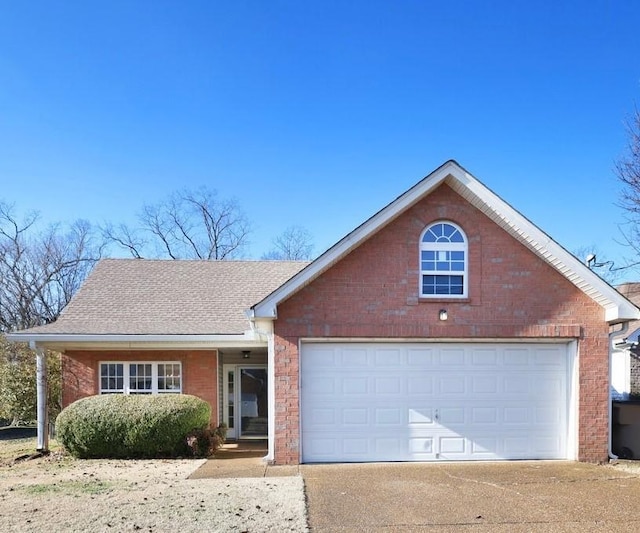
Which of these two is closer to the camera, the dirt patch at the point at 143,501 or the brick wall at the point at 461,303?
the dirt patch at the point at 143,501

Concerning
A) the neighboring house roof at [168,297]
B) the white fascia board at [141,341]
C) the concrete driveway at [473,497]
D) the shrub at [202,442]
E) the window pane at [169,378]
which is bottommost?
the shrub at [202,442]

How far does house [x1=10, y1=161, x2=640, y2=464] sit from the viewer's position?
34.3ft

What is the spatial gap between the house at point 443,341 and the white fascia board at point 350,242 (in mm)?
28

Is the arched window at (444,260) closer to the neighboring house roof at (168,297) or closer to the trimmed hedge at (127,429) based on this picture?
the neighboring house roof at (168,297)

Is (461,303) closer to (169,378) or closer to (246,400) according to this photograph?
(246,400)

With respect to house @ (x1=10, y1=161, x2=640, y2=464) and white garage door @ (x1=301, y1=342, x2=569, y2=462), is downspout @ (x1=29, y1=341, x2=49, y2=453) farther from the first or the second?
white garage door @ (x1=301, y1=342, x2=569, y2=462)

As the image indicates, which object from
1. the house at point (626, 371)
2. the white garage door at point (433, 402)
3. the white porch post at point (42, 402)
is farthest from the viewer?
the house at point (626, 371)

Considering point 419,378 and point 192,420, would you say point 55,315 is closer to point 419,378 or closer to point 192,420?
point 192,420

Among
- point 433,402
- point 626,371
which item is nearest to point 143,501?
point 433,402

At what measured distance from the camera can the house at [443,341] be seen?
10469mm

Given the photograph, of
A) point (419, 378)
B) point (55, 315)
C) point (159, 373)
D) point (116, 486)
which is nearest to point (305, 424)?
point (419, 378)

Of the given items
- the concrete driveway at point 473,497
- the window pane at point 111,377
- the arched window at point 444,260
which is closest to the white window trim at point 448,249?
the arched window at point 444,260

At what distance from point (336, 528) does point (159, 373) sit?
887 cm

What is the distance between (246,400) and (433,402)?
6365 mm
